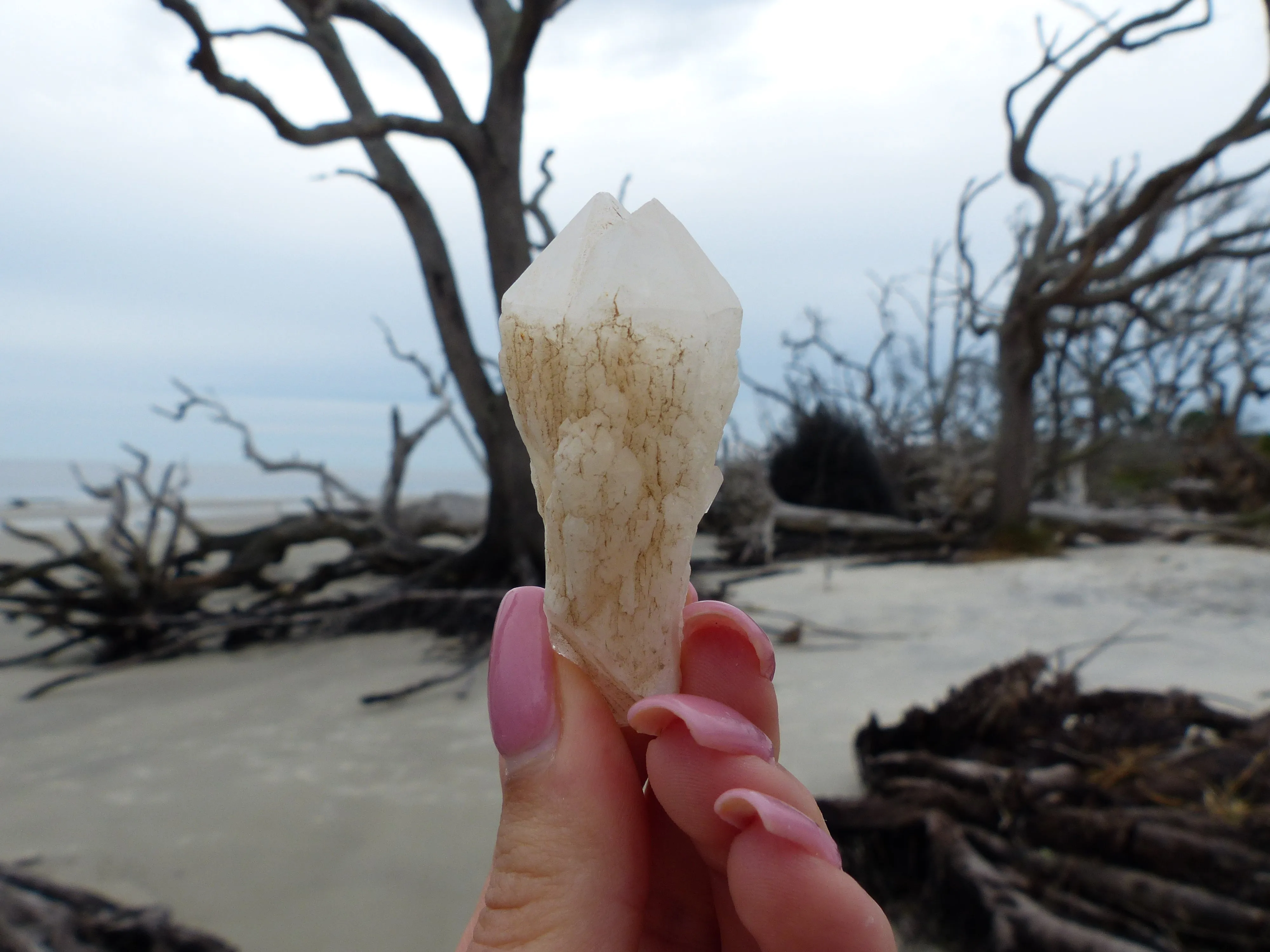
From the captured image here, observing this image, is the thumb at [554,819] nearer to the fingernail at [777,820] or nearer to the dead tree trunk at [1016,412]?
the fingernail at [777,820]

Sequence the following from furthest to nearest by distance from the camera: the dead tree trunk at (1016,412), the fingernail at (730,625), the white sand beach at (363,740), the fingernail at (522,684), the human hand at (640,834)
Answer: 1. the dead tree trunk at (1016,412)
2. the white sand beach at (363,740)
3. the fingernail at (730,625)
4. the fingernail at (522,684)
5. the human hand at (640,834)

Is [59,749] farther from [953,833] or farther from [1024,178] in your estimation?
[1024,178]

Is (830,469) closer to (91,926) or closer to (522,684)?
(91,926)

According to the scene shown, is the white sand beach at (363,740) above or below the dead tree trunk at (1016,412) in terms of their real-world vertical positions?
below

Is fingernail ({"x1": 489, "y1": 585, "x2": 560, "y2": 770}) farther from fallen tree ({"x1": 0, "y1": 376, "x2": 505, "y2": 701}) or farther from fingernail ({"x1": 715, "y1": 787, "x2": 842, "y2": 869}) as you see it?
fallen tree ({"x1": 0, "y1": 376, "x2": 505, "y2": 701})

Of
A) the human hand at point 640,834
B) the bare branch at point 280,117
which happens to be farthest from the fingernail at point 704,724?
the bare branch at point 280,117

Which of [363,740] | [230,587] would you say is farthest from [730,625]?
[230,587]
